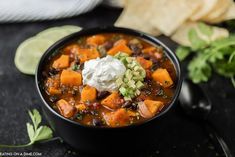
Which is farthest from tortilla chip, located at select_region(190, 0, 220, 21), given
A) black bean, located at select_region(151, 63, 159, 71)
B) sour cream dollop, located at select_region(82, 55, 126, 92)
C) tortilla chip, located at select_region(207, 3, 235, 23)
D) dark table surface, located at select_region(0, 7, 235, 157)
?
sour cream dollop, located at select_region(82, 55, 126, 92)

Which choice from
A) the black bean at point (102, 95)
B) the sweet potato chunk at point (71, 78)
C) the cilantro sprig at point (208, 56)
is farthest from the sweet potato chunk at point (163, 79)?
the cilantro sprig at point (208, 56)

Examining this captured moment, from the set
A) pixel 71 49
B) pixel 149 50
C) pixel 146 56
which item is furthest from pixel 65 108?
pixel 149 50

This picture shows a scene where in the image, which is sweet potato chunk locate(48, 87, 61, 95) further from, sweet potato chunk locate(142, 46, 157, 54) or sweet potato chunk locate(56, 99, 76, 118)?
sweet potato chunk locate(142, 46, 157, 54)

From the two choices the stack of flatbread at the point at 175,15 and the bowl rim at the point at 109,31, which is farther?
the stack of flatbread at the point at 175,15

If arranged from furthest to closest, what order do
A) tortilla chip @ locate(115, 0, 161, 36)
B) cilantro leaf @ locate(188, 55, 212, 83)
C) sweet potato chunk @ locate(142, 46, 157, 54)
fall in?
tortilla chip @ locate(115, 0, 161, 36), cilantro leaf @ locate(188, 55, 212, 83), sweet potato chunk @ locate(142, 46, 157, 54)

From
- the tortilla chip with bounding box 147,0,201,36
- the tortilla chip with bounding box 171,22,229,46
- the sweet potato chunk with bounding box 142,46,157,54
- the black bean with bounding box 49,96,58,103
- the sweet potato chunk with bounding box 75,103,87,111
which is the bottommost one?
Result: the tortilla chip with bounding box 171,22,229,46

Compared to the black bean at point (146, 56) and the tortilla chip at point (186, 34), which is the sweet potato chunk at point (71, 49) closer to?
the black bean at point (146, 56)
